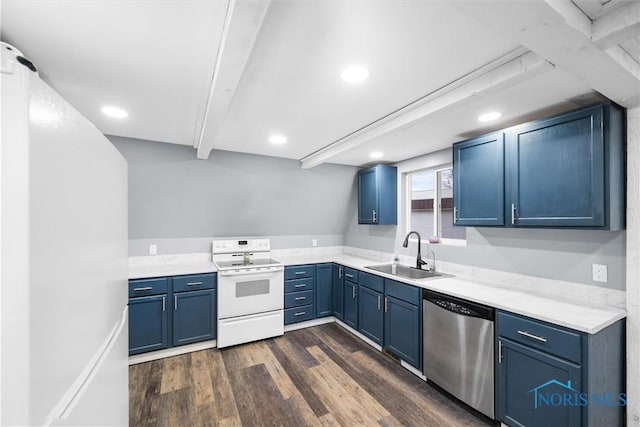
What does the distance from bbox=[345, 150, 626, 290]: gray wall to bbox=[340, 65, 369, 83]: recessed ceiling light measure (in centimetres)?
192

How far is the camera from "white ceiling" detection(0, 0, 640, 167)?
1.12 meters

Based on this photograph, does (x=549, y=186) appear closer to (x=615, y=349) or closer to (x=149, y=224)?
(x=615, y=349)

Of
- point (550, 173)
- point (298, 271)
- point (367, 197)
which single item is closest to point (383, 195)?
point (367, 197)

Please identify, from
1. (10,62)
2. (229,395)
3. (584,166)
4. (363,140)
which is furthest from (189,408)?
(584,166)

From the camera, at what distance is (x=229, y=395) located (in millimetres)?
2346

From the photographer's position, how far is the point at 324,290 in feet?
12.9

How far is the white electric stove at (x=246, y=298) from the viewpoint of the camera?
3.19 meters

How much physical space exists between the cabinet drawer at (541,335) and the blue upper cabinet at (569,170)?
73cm

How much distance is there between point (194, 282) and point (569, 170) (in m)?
3.56

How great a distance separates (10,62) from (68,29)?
1.16 metres

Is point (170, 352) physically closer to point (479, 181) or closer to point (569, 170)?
point (479, 181)

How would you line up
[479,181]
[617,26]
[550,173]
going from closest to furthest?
[617,26], [550,173], [479,181]

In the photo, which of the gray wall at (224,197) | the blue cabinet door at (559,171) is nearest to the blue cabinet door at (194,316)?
the gray wall at (224,197)
